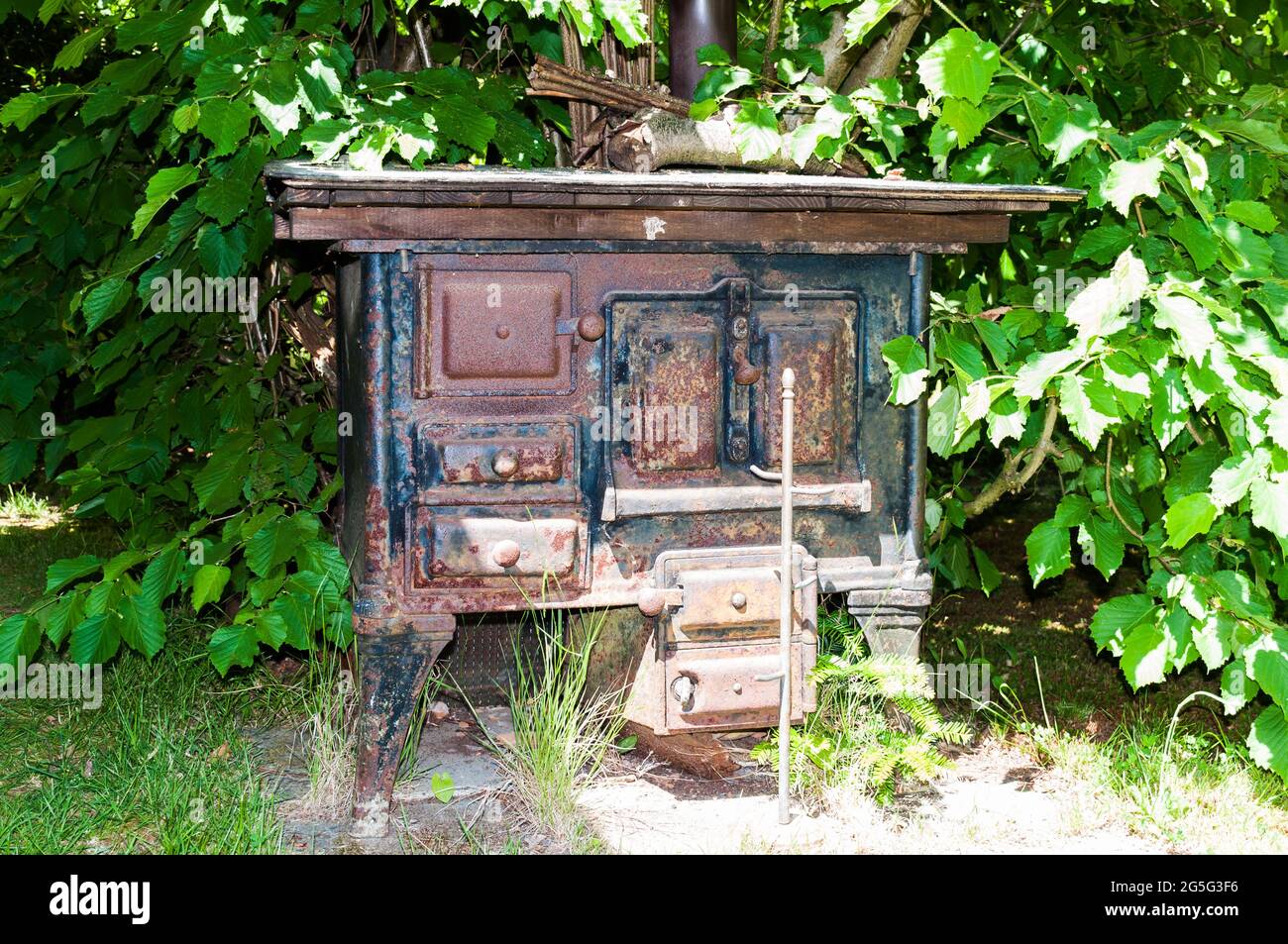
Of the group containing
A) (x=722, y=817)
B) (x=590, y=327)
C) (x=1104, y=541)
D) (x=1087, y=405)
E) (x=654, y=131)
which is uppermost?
(x=654, y=131)

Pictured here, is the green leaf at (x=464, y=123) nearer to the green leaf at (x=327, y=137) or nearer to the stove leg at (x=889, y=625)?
the green leaf at (x=327, y=137)

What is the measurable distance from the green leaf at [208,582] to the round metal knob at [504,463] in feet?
3.41

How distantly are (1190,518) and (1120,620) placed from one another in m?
0.40

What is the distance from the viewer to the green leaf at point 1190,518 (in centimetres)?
366

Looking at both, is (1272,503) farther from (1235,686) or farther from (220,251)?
(220,251)

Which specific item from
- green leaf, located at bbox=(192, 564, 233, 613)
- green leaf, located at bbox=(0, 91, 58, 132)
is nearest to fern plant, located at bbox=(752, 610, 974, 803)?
green leaf, located at bbox=(192, 564, 233, 613)

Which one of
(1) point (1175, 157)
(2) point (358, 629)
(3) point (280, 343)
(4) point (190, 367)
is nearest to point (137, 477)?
(4) point (190, 367)

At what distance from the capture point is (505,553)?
3.63 m

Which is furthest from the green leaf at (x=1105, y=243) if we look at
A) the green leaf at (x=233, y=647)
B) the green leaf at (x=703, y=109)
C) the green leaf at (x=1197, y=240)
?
the green leaf at (x=233, y=647)

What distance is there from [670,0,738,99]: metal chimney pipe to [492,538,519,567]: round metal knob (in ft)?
5.64

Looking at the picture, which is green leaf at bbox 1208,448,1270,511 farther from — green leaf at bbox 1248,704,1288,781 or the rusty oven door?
the rusty oven door

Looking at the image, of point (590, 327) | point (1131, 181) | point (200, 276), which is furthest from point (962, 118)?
point (200, 276)

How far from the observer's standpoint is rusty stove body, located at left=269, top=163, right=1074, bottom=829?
11.7 feet

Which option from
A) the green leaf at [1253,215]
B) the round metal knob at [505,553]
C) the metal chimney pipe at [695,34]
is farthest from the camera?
the metal chimney pipe at [695,34]
